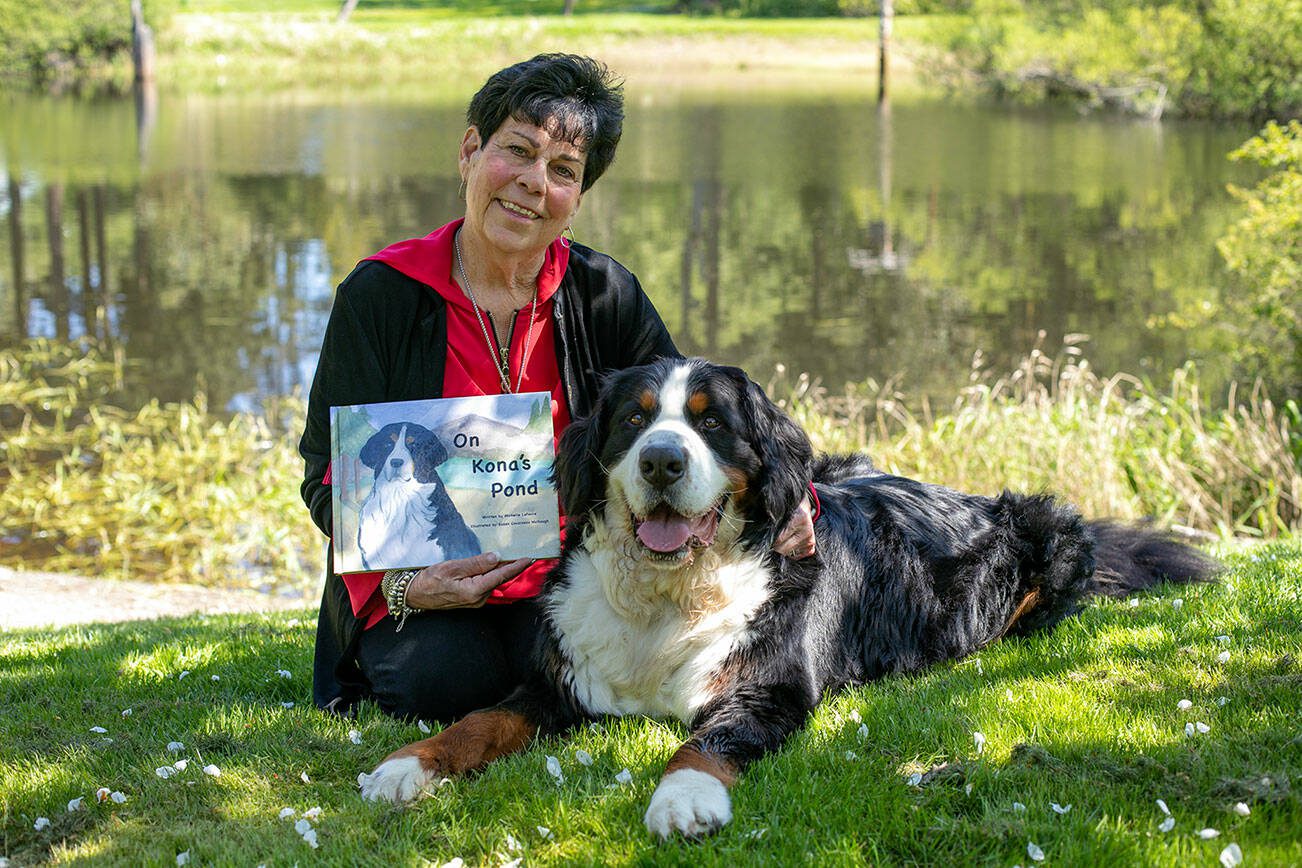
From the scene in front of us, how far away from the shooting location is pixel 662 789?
113 inches

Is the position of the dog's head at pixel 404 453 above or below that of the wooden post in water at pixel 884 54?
below

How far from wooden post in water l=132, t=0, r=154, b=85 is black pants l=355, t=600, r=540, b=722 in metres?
40.0

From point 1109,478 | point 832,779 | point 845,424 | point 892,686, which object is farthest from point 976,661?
point 845,424

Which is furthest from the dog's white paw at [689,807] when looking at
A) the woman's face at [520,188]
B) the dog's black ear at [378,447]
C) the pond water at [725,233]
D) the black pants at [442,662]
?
the pond water at [725,233]

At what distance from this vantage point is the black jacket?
12.8 ft

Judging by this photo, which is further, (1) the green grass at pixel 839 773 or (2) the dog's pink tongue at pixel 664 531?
(2) the dog's pink tongue at pixel 664 531

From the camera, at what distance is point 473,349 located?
4.00m

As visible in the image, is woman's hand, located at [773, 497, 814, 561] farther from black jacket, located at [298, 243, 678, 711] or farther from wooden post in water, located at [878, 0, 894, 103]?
wooden post in water, located at [878, 0, 894, 103]

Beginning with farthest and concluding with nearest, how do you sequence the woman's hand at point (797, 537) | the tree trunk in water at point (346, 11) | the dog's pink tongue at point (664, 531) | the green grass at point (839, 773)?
the tree trunk in water at point (346, 11) < the woman's hand at point (797, 537) < the dog's pink tongue at point (664, 531) < the green grass at point (839, 773)

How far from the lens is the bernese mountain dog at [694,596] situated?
321 cm

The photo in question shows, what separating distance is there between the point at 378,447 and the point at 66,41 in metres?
44.6

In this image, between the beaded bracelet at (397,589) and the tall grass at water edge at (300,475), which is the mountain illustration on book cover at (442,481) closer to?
the beaded bracelet at (397,589)

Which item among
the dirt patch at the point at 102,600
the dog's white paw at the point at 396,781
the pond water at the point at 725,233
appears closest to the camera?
the dog's white paw at the point at 396,781

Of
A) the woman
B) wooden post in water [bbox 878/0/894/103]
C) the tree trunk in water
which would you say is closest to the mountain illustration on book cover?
the woman
